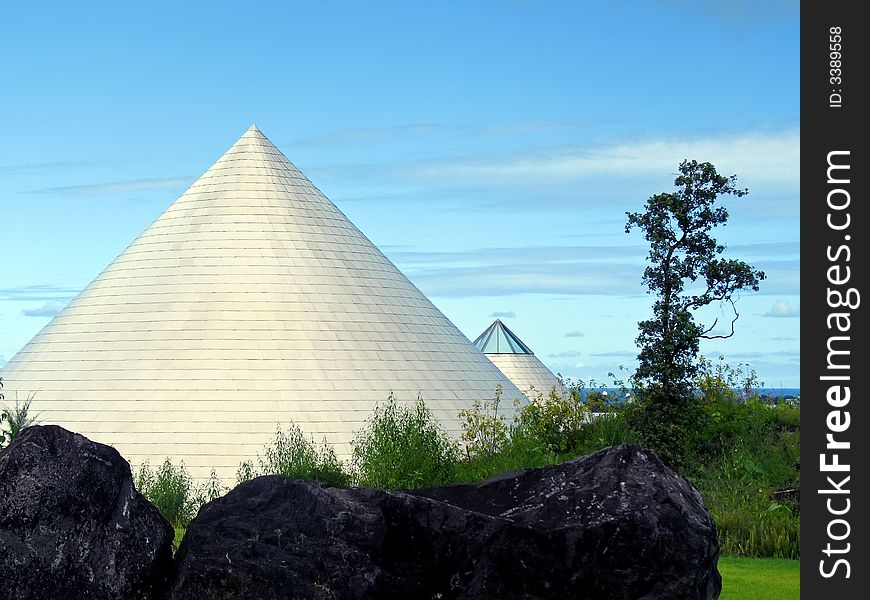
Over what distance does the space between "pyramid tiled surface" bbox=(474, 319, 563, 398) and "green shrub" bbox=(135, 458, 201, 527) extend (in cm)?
2182

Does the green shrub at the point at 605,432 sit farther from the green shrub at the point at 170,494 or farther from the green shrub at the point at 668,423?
the green shrub at the point at 170,494

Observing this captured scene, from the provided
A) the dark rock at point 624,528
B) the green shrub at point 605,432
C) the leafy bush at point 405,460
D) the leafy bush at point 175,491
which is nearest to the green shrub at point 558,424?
the green shrub at point 605,432

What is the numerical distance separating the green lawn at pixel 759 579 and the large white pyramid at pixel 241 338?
13541 mm

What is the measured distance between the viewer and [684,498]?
367 inches

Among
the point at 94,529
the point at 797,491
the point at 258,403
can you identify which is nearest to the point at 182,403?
the point at 258,403

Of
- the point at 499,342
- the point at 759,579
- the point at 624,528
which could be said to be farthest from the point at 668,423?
the point at 499,342

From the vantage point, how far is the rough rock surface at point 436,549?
883 centimetres

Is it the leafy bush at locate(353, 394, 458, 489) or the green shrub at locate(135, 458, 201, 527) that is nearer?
the leafy bush at locate(353, 394, 458, 489)

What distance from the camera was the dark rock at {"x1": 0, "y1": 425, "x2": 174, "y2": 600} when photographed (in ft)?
28.0

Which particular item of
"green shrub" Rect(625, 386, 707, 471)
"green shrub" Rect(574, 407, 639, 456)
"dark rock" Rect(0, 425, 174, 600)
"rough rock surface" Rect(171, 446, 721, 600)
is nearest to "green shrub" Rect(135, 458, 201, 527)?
"green shrub" Rect(574, 407, 639, 456)

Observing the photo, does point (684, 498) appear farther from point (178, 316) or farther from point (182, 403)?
point (178, 316)

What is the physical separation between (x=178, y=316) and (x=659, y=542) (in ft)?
78.4

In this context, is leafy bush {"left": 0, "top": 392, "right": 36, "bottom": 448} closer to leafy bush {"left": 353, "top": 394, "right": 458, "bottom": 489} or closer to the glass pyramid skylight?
leafy bush {"left": 353, "top": 394, "right": 458, "bottom": 489}
